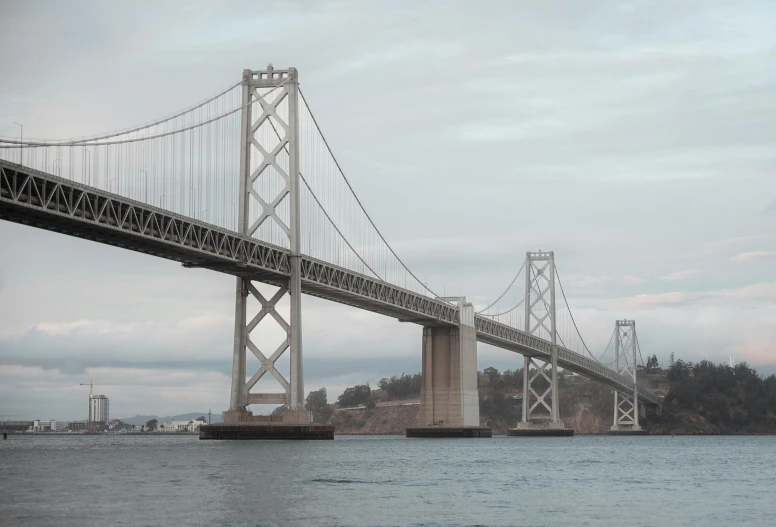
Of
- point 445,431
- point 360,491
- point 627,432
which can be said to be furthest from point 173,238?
point 627,432

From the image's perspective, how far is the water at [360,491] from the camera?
24391 mm

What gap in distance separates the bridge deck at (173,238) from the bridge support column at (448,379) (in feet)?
9.54

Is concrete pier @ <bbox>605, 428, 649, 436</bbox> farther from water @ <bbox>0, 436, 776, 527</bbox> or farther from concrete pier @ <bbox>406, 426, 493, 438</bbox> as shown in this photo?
water @ <bbox>0, 436, 776, 527</bbox>

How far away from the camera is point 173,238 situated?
45.8 m

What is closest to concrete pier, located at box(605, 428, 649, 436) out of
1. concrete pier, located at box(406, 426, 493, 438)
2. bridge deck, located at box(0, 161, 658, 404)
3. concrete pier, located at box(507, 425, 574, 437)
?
concrete pier, located at box(507, 425, 574, 437)

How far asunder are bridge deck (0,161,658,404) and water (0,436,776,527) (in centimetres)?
741

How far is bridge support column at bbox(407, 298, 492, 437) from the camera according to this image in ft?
249

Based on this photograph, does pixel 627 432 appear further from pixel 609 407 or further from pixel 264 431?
pixel 264 431

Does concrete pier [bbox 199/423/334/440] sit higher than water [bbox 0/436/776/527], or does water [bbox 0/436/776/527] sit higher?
concrete pier [bbox 199/423/334/440]

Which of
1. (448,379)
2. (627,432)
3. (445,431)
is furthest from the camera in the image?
(627,432)

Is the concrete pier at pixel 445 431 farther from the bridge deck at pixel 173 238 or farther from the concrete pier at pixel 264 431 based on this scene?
the concrete pier at pixel 264 431

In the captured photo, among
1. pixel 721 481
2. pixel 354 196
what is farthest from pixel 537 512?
pixel 354 196

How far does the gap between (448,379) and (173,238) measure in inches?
1316

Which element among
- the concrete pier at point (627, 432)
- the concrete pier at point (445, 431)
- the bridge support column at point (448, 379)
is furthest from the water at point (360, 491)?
the concrete pier at point (627, 432)
